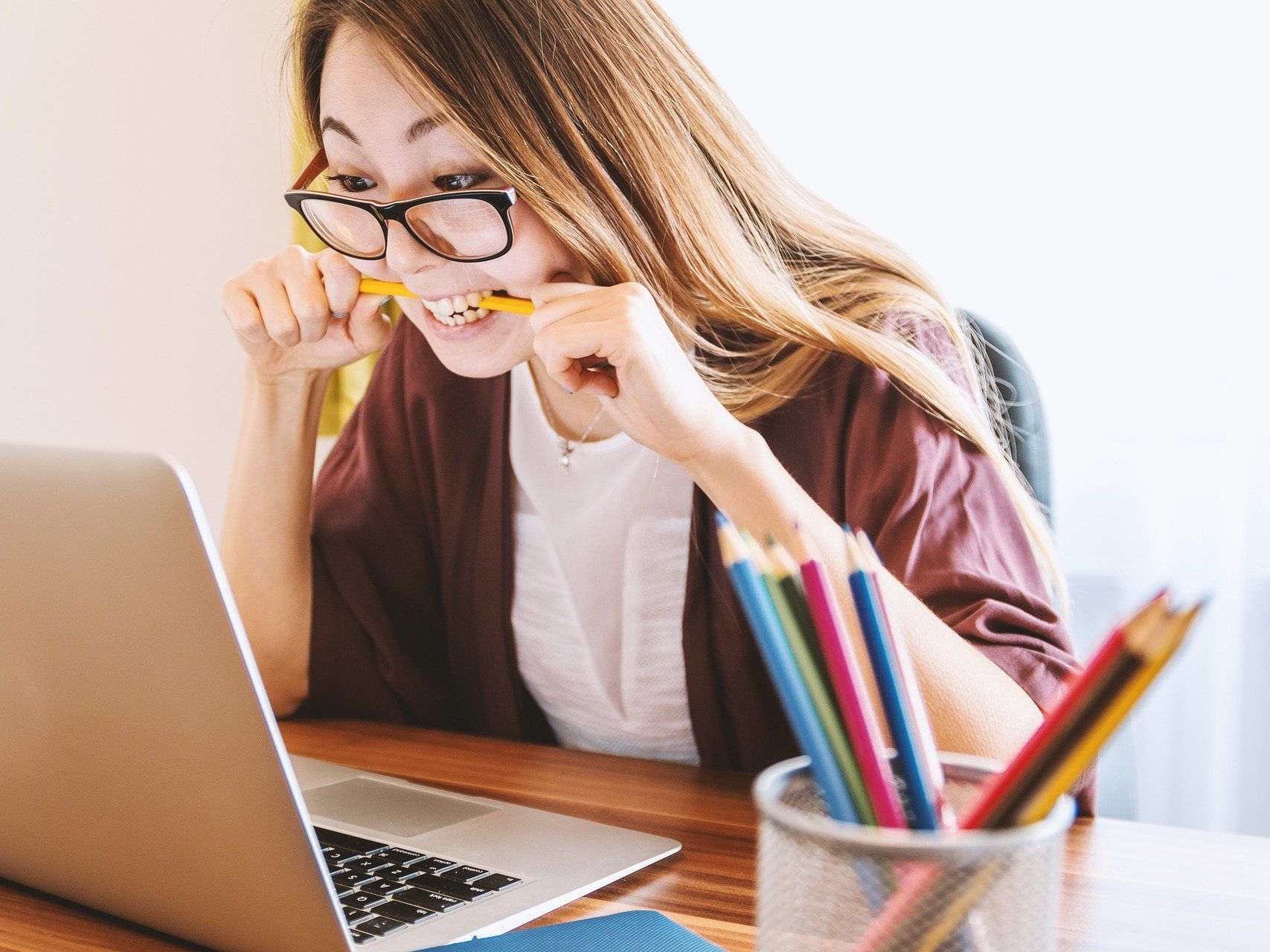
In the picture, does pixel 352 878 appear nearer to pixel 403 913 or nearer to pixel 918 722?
pixel 403 913

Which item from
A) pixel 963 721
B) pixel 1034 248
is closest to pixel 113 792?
pixel 963 721

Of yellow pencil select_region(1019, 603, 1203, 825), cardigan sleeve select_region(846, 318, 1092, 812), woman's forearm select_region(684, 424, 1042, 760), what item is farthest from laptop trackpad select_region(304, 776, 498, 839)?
yellow pencil select_region(1019, 603, 1203, 825)

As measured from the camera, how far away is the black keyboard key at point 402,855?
66 centimetres

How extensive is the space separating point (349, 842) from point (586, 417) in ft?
2.02

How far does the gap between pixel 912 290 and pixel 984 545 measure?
27 cm

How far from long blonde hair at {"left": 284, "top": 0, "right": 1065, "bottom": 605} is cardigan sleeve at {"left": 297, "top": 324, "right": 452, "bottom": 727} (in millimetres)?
324

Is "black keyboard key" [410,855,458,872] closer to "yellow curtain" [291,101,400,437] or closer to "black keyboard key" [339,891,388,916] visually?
"black keyboard key" [339,891,388,916]

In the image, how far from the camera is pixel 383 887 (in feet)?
2.04

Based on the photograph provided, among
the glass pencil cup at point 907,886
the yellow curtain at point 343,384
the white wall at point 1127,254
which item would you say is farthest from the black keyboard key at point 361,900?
the yellow curtain at point 343,384

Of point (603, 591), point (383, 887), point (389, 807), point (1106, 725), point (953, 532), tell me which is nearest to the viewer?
point (1106, 725)

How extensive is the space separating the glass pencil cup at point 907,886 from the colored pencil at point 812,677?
0.01 m

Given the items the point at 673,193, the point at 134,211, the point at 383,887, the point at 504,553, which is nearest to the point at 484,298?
the point at 673,193

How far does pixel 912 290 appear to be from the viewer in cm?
109

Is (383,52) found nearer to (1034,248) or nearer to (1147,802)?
(1034,248)
